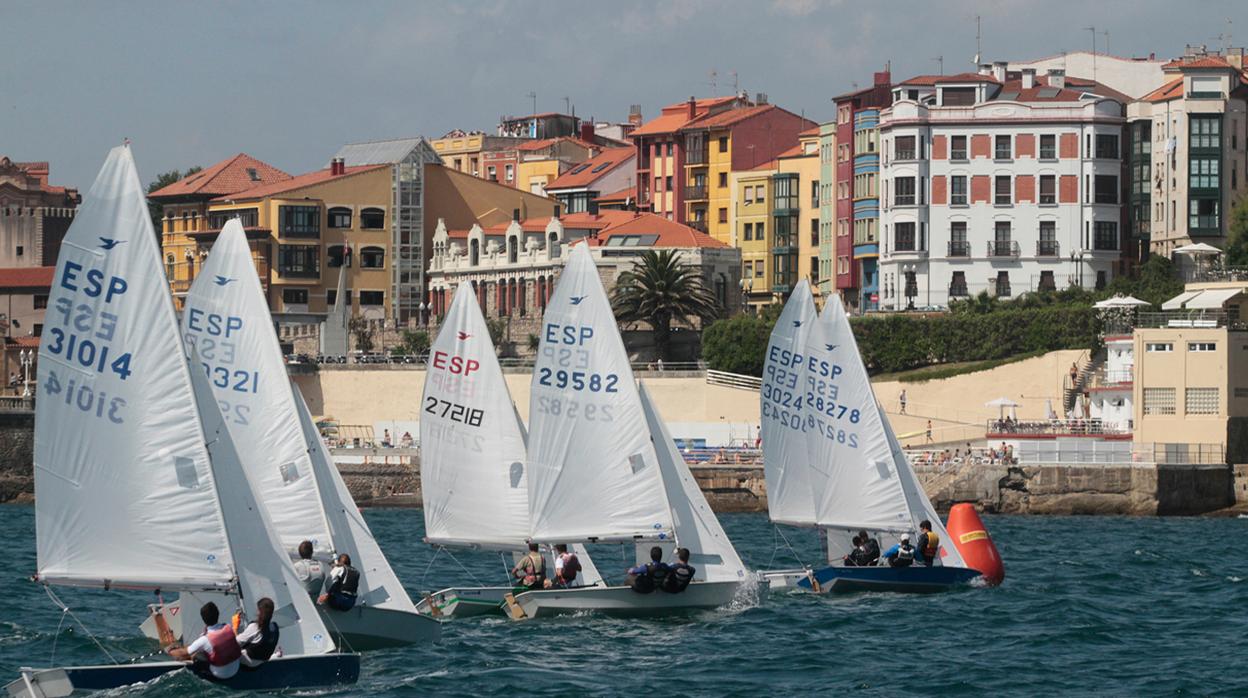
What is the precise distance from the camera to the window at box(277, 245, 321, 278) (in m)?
119

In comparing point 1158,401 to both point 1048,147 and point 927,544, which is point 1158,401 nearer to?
point 1048,147

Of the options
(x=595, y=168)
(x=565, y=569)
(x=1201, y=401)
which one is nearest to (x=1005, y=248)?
(x=1201, y=401)

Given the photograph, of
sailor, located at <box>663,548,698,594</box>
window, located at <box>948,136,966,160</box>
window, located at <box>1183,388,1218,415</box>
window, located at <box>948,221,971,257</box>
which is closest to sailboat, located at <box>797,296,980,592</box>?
sailor, located at <box>663,548,698,594</box>

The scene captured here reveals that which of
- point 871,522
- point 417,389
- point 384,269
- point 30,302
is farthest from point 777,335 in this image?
point 30,302

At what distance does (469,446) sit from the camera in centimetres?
4022

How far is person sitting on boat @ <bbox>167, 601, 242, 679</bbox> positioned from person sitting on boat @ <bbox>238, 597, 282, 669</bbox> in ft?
0.29

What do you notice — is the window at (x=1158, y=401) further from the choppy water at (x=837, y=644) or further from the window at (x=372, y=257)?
the window at (x=372, y=257)

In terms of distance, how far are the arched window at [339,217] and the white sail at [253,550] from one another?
9337cm

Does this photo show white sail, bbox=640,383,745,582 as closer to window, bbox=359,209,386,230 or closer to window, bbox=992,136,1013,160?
window, bbox=992,136,1013,160

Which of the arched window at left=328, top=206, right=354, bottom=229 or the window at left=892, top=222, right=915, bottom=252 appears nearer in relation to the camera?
the window at left=892, top=222, right=915, bottom=252

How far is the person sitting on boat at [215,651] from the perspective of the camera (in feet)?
89.0

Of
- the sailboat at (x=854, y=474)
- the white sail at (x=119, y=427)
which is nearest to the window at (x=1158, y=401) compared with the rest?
the sailboat at (x=854, y=474)

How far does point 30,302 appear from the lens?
124m

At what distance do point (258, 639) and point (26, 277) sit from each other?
10348cm
